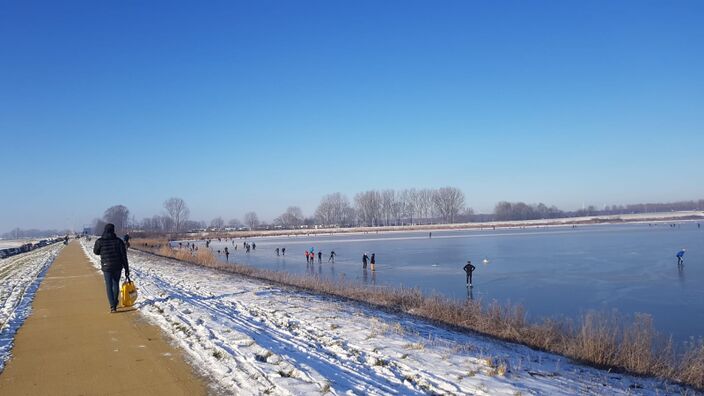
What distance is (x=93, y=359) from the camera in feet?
18.9

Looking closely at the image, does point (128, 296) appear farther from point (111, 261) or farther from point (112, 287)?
point (111, 261)

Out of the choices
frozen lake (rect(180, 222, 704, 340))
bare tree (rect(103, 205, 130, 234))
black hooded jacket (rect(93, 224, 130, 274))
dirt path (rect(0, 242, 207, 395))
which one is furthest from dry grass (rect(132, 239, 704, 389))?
bare tree (rect(103, 205, 130, 234))

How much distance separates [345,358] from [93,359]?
3.03 m

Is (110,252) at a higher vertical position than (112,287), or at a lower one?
higher

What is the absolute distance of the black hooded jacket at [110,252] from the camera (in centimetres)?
884

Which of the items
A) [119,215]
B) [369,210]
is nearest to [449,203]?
[369,210]

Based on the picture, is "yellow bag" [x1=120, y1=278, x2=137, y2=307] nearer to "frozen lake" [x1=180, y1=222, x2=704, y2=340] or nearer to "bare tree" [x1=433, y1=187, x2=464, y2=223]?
"frozen lake" [x1=180, y1=222, x2=704, y2=340]

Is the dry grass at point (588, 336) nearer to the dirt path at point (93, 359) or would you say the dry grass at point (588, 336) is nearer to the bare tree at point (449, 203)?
the dirt path at point (93, 359)

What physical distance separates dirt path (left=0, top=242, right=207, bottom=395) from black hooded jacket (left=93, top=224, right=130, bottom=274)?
34.6 inches

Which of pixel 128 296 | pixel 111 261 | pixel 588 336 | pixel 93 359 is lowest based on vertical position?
pixel 588 336

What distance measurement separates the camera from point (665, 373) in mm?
8008

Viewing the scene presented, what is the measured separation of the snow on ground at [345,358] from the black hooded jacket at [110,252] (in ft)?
3.24

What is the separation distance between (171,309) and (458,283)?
14.1 m

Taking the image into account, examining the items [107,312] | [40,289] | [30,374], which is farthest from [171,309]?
[40,289]
